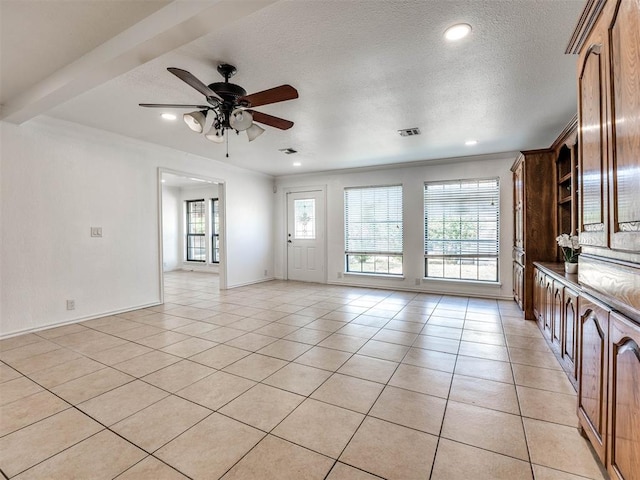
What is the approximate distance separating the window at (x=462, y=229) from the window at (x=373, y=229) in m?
0.58

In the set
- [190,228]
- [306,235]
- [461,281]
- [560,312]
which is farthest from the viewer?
[190,228]

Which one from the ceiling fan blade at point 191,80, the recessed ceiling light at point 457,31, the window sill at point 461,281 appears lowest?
the window sill at point 461,281

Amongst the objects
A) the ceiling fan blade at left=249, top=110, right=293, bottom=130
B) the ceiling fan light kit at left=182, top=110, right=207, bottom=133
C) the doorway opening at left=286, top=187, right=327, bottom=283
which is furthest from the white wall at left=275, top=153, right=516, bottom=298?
the ceiling fan light kit at left=182, top=110, right=207, bottom=133

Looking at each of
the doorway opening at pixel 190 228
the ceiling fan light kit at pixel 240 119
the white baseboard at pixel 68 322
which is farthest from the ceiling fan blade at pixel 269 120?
the doorway opening at pixel 190 228

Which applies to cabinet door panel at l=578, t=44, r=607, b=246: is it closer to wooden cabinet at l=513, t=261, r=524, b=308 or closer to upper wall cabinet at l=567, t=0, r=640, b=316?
upper wall cabinet at l=567, t=0, r=640, b=316

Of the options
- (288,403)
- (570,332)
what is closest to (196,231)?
(288,403)

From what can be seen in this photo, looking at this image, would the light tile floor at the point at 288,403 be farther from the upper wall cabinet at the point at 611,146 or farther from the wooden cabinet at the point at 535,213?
the upper wall cabinet at the point at 611,146

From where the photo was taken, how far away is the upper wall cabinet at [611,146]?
114 cm

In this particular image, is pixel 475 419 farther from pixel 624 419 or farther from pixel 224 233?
pixel 224 233

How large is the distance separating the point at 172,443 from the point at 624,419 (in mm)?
2114

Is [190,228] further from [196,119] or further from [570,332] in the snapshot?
[570,332]

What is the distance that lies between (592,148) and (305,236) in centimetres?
581

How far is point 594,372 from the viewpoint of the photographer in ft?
5.11

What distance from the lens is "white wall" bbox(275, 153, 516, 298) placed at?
17.0 feet
